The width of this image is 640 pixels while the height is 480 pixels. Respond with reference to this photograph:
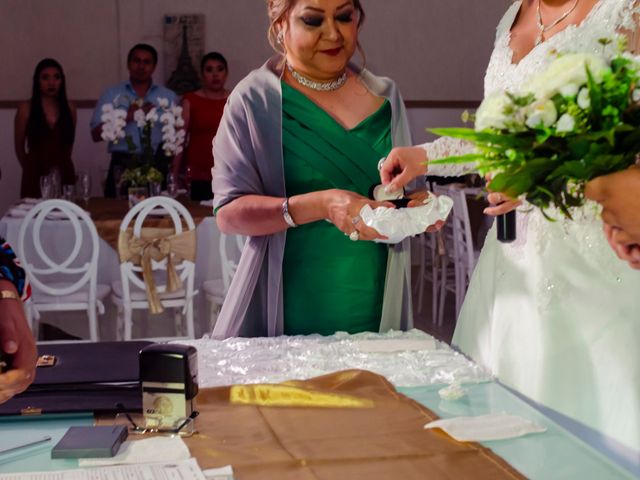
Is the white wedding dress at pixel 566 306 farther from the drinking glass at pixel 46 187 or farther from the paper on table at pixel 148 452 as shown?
the drinking glass at pixel 46 187

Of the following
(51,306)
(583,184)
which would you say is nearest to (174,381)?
(583,184)

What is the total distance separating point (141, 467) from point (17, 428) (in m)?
0.36

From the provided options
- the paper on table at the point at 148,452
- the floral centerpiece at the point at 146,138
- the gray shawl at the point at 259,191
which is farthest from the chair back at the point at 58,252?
the paper on table at the point at 148,452

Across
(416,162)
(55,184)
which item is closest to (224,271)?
(55,184)

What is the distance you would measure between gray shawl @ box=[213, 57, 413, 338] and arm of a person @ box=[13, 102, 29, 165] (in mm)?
5838

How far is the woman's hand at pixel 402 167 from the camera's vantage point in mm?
2108

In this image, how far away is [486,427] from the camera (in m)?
1.58

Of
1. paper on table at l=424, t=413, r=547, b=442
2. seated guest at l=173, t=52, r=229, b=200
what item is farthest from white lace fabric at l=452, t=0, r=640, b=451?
seated guest at l=173, t=52, r=229, b=200

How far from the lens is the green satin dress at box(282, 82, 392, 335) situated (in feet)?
7.93

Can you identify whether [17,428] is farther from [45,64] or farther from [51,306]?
[45,64]

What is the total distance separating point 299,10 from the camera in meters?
2.29

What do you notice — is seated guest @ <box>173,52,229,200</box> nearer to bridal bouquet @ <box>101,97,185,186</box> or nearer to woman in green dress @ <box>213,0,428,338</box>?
bridal bouquet @ <box>101,97,185,186</box>

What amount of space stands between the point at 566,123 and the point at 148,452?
87 cm

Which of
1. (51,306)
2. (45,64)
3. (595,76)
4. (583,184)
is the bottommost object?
(51,306)
